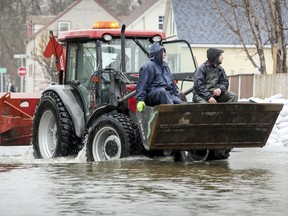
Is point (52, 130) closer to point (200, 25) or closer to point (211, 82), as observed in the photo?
point (211, 82)

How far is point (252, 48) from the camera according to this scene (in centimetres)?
6128

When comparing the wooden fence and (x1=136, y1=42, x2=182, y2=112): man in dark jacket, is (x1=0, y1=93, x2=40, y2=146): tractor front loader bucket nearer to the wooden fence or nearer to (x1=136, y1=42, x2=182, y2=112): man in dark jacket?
(x1=136, y1=42, x2=182, y2=112): man in dark jacket

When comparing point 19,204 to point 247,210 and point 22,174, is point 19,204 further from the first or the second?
point 22,174

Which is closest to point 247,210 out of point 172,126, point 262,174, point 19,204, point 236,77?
point 19,204

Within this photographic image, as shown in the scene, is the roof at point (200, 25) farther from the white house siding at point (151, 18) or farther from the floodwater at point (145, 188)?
the floodwater at point (145, 188)

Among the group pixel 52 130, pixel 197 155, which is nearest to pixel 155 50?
pixel 197 155

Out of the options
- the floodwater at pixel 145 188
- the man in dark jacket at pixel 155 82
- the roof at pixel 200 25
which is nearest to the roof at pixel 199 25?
the roof at pixel 200 25

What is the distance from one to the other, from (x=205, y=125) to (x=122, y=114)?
59.4 inches

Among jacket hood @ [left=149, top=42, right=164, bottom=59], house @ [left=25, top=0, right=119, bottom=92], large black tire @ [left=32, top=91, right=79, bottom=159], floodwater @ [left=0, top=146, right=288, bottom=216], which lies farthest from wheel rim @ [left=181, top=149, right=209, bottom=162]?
house @ [left=25, top=0, right=119, bottom=92]

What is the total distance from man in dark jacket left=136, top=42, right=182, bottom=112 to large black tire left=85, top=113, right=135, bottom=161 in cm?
51

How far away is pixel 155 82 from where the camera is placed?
14500 millimetres

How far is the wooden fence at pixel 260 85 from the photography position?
32.7m

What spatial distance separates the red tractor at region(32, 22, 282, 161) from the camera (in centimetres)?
1401

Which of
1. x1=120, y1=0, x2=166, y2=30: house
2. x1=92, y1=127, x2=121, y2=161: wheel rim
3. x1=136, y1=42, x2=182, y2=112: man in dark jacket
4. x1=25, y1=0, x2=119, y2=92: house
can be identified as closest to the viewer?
x1=136, y1=42, x2=182, y2=112: man in dark jacket
